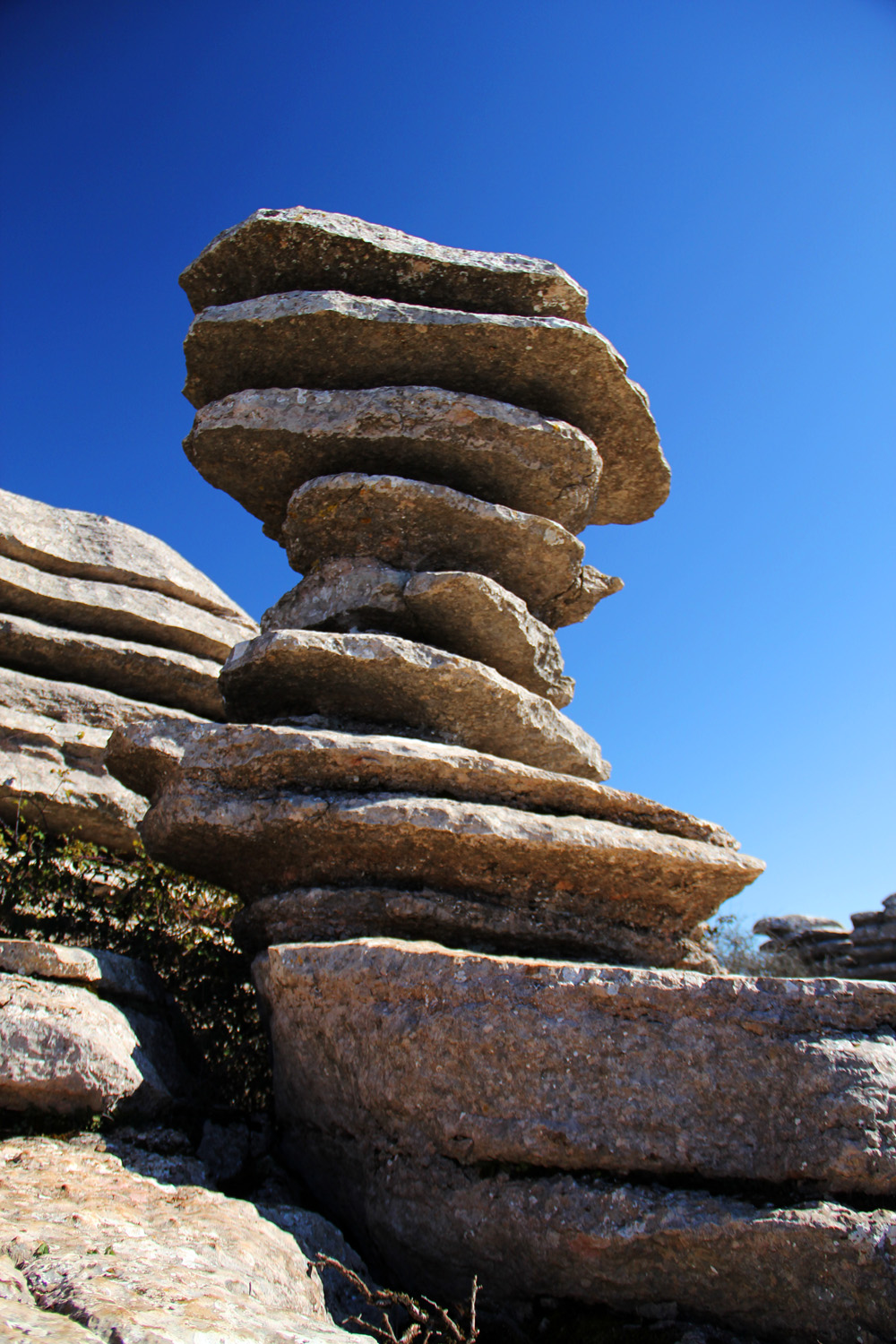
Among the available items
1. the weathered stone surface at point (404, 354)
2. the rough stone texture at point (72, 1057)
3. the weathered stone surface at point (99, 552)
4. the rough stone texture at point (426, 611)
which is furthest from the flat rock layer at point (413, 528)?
the weathered stone surface at point (99, 552)

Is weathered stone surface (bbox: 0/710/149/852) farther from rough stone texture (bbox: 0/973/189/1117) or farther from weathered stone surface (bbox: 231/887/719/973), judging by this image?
rough stone texture (bbox: 0/973/189/1117)

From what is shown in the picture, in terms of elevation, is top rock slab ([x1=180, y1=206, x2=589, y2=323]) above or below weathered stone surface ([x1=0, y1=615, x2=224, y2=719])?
above

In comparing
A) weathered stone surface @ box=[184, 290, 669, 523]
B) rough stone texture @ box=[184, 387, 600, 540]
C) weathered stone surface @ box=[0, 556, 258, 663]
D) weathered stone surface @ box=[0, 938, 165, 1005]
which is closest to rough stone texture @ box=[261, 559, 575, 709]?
rough stone texture @ box=[184, 387, 600, 540]

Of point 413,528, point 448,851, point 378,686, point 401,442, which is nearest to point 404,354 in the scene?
point 401,442

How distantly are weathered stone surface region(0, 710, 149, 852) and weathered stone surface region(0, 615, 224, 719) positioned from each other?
2.10ft

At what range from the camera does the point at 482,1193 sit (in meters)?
3.28

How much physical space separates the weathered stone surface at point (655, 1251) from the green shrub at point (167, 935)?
4.61 ft

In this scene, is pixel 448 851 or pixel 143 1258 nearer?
pixel 143 1258

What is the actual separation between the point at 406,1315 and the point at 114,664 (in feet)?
23.4

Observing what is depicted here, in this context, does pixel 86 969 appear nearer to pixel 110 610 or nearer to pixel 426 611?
pixel 426 611

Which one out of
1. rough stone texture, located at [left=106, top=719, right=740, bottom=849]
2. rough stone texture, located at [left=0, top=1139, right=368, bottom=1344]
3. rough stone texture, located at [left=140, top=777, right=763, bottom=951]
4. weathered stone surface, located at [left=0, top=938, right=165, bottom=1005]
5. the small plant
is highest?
rough stone texture, located at [left=106, top=719, right=740, bottom=849]

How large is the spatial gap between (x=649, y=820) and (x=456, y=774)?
3.83 feet

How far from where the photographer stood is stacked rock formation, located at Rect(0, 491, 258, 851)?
25.5ft

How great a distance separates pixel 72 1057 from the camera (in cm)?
357
